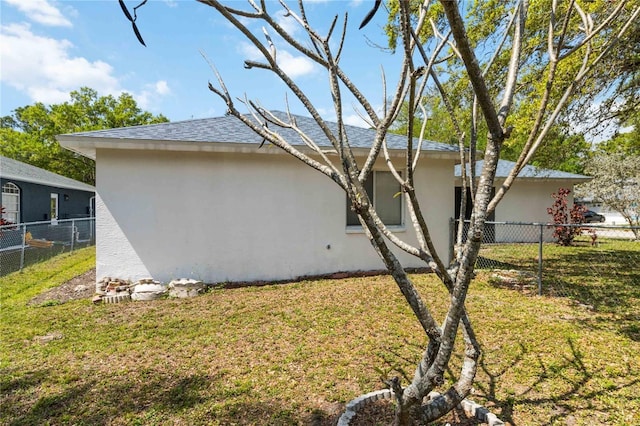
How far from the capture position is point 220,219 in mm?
6660

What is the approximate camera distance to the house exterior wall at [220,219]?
6.24 metres

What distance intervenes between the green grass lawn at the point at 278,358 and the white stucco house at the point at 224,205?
109cm

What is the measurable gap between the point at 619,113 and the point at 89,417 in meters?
9.91

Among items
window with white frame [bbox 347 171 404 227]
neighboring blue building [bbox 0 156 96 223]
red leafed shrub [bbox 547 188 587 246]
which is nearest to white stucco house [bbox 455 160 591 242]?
red leafed shrub [bbox 547 188 587 246]

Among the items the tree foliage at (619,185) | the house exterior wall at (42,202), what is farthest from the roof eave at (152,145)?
the tree foliage at (619,185)

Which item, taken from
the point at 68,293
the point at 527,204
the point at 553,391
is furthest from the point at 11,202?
the point at 527,204

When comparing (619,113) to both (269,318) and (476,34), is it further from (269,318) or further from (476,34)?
(269,318)

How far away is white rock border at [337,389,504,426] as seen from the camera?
2.29m

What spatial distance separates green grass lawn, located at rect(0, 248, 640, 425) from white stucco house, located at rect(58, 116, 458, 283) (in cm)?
109

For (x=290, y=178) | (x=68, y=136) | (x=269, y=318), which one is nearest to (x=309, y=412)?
(x=269, y=318)

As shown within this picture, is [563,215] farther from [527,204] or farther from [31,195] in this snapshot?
[31,195]

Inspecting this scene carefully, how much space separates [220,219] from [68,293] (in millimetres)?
3095

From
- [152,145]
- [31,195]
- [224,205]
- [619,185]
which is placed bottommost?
[224,205]

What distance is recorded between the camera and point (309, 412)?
265 centimetres
